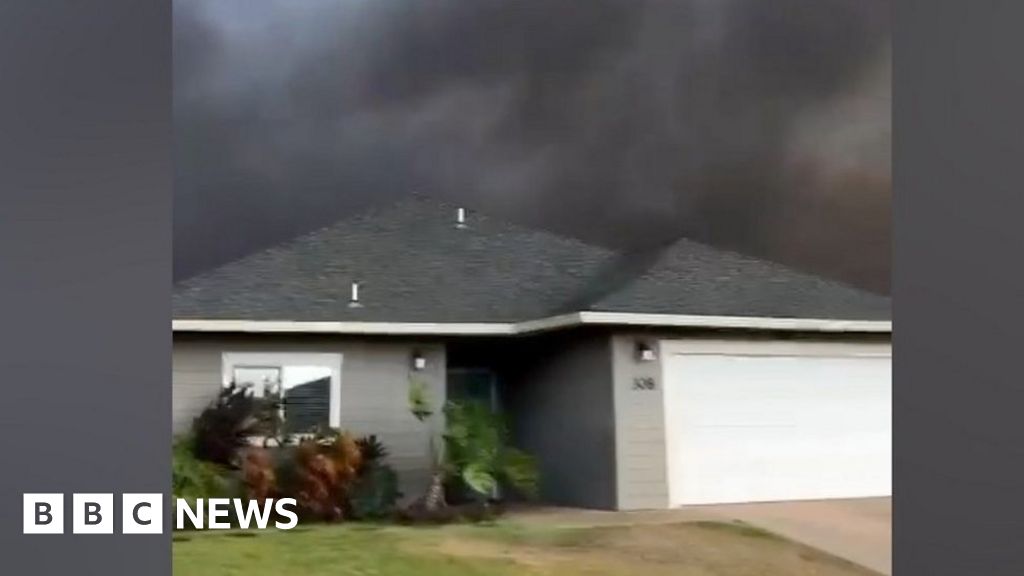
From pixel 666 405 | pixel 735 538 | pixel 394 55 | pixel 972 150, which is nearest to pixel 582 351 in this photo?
pixel 666 405

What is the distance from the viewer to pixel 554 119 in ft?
10.0

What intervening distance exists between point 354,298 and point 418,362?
0.24 m

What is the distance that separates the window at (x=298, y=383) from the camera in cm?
294

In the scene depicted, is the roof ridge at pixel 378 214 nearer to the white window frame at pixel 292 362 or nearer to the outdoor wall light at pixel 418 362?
the white window frame at pixel 292 362

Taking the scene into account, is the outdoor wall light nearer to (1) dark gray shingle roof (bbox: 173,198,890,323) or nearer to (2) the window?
(1) dark gray shingle roof (bbox: 173,198,890,323)

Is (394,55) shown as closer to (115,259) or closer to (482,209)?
(482,209)

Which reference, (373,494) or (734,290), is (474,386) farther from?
(734,290)

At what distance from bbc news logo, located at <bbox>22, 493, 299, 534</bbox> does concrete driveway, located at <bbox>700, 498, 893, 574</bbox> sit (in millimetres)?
1276

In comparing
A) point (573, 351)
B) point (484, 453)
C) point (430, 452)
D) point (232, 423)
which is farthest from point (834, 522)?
point (232, 423)

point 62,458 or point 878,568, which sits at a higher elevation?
point 62,458

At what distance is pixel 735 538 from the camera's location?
3.07 m

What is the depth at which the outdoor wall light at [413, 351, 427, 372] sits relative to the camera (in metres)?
2.98

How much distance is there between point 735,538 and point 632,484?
0.33 m

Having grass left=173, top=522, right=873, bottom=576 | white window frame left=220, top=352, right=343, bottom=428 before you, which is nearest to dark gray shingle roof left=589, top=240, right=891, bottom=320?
grass left=173, top=522, right=873, bottom=576
